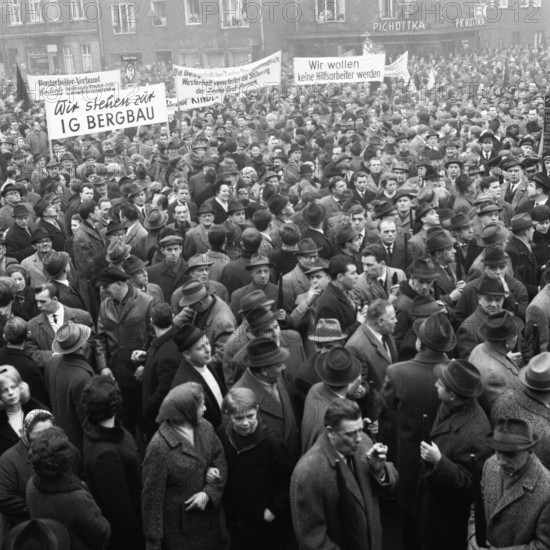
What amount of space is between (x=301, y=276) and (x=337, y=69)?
15.6 metres

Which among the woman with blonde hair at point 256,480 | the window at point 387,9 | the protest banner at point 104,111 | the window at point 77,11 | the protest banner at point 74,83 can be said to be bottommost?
the woman with blonde hair at point 256,480

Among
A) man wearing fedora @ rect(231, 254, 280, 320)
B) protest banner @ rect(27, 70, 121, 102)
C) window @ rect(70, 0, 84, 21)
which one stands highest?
window @ rect(70, 0, 84, 21)

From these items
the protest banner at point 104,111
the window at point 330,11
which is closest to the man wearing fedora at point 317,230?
the protest banner at point 104,111

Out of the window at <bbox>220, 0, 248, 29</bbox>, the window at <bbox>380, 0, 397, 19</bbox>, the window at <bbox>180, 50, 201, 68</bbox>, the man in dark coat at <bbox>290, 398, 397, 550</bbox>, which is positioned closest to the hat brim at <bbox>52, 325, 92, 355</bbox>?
the man in dark coat at <bbox>290, 398, 397, 550</bbox>

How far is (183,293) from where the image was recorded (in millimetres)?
7375

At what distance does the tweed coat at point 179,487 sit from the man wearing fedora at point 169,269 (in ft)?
11.7

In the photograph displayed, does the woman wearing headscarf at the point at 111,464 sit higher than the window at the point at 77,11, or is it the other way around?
the window at the point at 77,11

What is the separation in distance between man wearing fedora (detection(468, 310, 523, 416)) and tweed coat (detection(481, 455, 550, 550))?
1179 mm

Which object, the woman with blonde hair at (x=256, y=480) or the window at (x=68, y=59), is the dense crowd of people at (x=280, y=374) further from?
the window at (x=68, y=59)

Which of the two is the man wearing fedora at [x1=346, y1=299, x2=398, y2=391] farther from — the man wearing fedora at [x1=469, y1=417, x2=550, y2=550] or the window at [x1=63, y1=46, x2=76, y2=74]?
the window at [x1=63, y1=46, x2=76, y2=74]

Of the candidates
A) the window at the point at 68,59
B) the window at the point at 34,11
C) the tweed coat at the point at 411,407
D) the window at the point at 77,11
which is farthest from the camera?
the window at the point at 68,59

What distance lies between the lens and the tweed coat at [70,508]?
193 inches

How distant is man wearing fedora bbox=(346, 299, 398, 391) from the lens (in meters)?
6.57

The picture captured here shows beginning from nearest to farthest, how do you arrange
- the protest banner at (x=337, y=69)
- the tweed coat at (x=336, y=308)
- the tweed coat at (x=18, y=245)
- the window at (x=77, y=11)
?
the tweed coat at (x=336, y=308) → the tweed coat at (x=18, y=245) → the protest banner at (x=337, y=69) → the window at (x=77, y=11)
